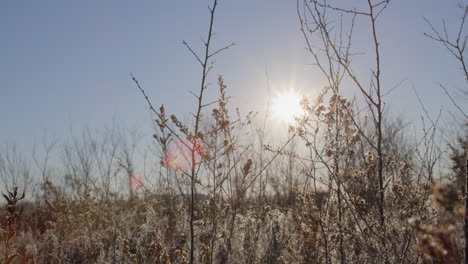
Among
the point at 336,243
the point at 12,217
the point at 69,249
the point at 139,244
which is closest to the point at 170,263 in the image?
the point at 12,217

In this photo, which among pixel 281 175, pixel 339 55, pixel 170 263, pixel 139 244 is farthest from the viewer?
pixel 281 175

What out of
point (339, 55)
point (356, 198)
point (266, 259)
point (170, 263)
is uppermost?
point (339, 55)

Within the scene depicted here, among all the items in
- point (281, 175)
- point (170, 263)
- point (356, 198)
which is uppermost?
point (281, 175)

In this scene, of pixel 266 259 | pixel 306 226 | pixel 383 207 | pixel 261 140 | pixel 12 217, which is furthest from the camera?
pixel 261 140

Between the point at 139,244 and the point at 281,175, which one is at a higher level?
the point at 281,175

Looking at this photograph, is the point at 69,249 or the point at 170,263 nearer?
the point at 170,263

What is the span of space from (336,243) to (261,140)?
74.7 inches

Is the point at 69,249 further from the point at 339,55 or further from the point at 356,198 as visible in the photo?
the point at 339,55

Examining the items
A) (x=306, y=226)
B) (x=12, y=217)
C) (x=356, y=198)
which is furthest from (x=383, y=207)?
(x=12, y=217)

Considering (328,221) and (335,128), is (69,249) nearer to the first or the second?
(328,221)

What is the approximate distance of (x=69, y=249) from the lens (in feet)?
15.1

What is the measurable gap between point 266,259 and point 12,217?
2917mm

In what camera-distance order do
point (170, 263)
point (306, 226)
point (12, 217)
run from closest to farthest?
1. point (12, 217)
2. point (170, 263)
3. point (306, 226)

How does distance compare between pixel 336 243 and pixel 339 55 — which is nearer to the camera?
pixel 339 55
